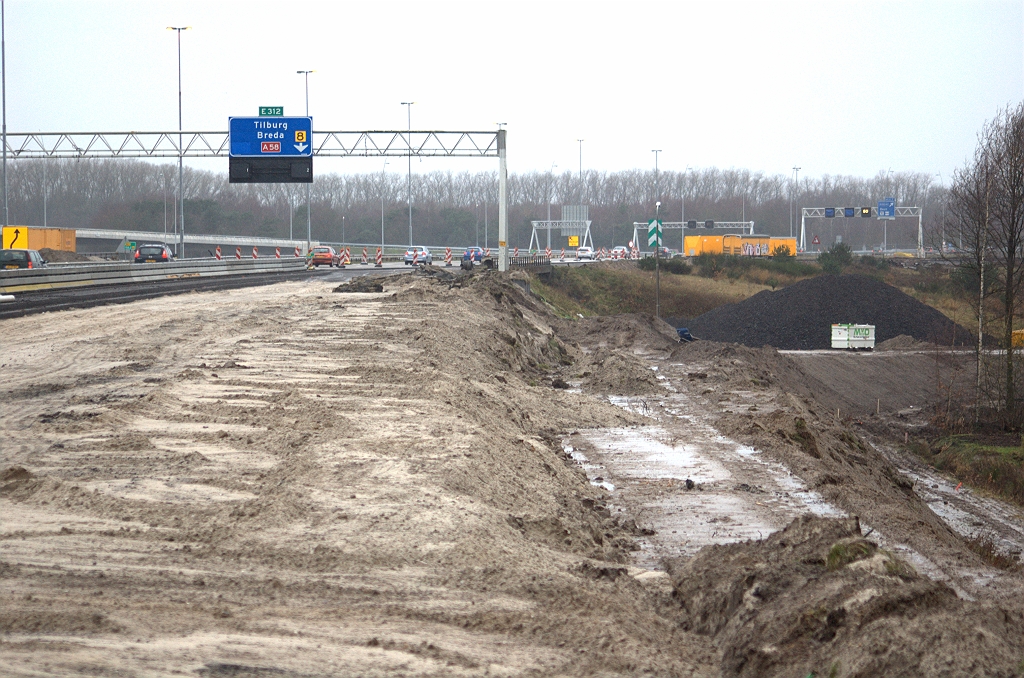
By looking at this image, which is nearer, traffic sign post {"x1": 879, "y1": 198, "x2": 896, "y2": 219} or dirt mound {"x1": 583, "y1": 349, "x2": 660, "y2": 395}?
dirt mound {"x1": 583, "y1": 349, "x2": 660, "y2": 395}

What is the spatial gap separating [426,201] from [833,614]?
497 feet

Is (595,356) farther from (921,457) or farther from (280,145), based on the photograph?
(280,145)

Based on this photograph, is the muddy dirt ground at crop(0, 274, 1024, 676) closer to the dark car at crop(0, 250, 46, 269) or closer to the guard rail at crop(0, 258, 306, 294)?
the guard rail at crop(0, 258, 306, 294)

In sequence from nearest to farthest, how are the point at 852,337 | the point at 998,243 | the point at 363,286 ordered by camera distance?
1. the point at 998,243
2. the point at 363,286
3. the point at 852,337

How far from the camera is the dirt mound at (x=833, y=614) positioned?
16.7 ft

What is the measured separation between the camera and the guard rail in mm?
31609

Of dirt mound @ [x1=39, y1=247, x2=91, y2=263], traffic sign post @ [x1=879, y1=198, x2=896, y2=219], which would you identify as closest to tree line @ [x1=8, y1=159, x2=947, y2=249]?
traffic sign post @ [x1=879, y1=198, x2=896, y2=219]

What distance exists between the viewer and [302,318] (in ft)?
75.9

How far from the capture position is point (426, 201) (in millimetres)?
154625

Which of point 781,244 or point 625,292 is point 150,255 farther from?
point 781,244

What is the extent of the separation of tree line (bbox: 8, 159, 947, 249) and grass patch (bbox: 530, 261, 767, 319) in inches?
1858

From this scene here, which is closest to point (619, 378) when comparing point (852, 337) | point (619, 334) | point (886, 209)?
point (619, 334)

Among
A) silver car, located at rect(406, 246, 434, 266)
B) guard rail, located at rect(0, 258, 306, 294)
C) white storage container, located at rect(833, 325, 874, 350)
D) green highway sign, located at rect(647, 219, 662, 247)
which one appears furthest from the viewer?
silver car, located at rect(406, 246, 434, 266)

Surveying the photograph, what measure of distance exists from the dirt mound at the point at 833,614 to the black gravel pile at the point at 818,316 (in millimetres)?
37727
